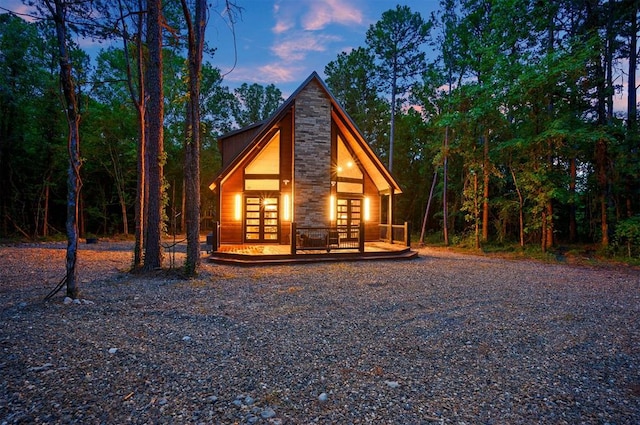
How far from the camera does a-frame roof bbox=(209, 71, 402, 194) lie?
11.9 m

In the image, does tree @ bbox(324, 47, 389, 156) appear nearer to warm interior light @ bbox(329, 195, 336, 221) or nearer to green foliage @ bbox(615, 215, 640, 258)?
warm interior light @ bbox(329, 195, 336, 221)

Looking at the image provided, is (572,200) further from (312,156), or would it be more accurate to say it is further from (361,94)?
(361,94)

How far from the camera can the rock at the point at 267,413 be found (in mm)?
2191

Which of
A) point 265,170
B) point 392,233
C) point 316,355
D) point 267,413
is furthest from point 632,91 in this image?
point 267,413

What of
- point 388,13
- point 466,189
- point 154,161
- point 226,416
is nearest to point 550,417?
point 226,416

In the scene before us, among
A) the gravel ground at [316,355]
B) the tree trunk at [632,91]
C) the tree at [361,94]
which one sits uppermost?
the tree at [361,94]

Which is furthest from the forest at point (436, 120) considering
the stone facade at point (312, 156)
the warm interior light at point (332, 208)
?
the warm interior light at point (332, 208)

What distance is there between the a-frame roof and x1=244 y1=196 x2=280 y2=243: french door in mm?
1702

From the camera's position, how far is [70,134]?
16.2 feet

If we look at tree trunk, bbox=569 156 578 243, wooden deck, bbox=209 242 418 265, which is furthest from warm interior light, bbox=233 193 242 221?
tree trunk, bbox=569 156 578 243

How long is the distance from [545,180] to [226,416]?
46.3 ft

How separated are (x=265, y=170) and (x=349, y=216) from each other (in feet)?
15.2

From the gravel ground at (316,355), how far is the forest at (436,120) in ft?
9.86

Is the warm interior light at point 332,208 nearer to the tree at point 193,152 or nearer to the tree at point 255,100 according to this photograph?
the tree at point 193,152
